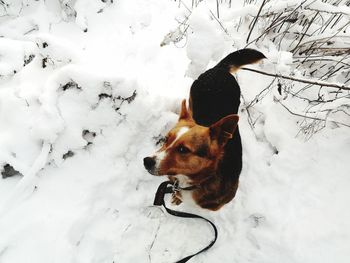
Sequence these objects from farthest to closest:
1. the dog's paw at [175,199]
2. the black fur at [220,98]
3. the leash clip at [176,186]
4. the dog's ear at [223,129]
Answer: the dog's paw at [175,199], the black fur at [220,98], the leash clip at [176,186], the dog's ear at [223,129]

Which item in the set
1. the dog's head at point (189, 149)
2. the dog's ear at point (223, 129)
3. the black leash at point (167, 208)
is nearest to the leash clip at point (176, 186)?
the black leash at point (167, 208)

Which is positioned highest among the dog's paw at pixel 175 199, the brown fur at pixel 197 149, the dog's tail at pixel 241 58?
the dog's tail at pixel 241 58

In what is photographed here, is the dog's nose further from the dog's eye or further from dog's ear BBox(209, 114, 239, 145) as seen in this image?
dog's ear BBox(209, 114, 239, 145)

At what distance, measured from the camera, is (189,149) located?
1970 mm

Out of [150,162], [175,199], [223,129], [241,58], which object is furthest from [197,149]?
[241,58]

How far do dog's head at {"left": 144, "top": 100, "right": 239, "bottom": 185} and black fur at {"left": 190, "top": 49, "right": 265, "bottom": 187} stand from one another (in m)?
0.35

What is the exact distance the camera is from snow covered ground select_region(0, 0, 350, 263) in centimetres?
234

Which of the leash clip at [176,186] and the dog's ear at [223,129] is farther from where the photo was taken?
the leash clip at [176,186]

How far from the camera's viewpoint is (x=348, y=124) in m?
2.95

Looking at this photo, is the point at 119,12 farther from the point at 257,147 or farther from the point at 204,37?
the point at 257,147

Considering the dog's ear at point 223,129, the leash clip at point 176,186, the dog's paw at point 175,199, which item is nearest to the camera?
the dog's ear at point 223,129

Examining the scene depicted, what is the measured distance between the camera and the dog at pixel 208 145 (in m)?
1.97

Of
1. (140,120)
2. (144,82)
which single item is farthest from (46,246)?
(144,82)

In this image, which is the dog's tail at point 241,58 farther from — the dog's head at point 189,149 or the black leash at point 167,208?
the black leash at point 167,208
